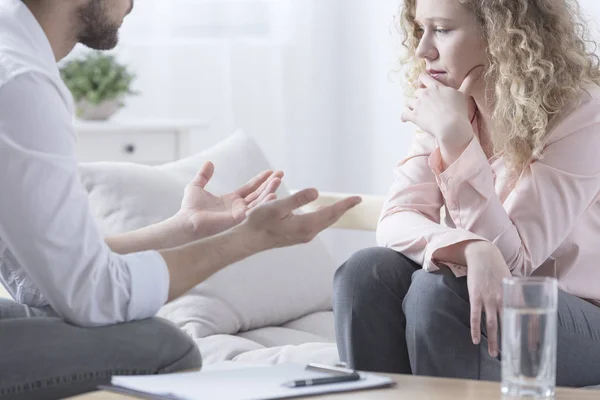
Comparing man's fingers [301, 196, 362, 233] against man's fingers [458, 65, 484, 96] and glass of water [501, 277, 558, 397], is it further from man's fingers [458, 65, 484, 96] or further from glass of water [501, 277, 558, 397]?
man's fingers [458, 65, 484, 96]

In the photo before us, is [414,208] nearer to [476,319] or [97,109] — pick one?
[476,319]

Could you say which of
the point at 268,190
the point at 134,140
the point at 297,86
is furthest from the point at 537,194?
the point at 297,86

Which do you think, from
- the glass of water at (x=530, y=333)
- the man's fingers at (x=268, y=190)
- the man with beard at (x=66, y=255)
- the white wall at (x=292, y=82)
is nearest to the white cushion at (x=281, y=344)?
the man's fingers at (x=268, y=190)

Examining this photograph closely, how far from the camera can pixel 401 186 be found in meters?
1.85

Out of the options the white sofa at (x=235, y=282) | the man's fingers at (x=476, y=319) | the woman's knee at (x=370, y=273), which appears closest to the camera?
the man's fingers at (x=476, y=319)

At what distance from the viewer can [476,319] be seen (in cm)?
146

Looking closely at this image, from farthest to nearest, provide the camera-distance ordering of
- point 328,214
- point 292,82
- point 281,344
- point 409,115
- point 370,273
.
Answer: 1. point 292,82
2. point 281,344
3. point 409,115
4. point 370,273
5. point 328,214

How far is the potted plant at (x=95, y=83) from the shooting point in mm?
3117

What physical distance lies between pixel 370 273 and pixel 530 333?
0.55 metres

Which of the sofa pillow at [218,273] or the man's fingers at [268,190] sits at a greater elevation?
the man's fingers at [268,190]

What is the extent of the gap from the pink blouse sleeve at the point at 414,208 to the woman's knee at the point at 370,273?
3cm

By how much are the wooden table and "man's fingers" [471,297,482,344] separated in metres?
0.23

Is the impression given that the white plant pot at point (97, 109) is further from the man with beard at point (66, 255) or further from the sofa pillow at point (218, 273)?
the man with beard at point (66, 255)

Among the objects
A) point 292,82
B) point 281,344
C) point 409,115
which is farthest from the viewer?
point 292,82
